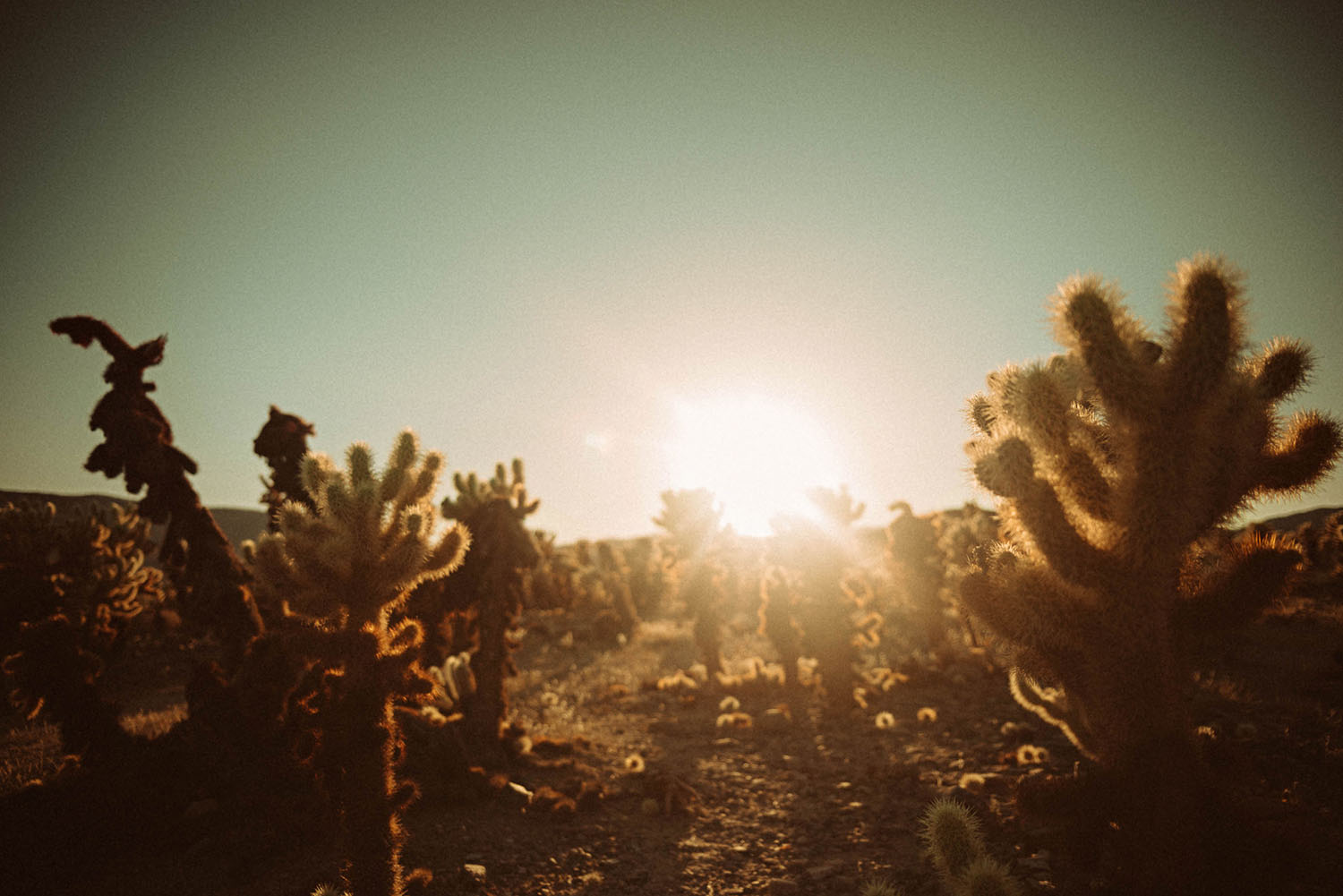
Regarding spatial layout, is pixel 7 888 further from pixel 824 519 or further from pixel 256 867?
pixel 824 519

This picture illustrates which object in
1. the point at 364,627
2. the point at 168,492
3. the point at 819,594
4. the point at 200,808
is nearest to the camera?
the point at 364,627

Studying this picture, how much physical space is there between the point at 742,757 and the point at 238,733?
657 centimetres

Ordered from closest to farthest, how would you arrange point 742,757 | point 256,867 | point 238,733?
point 256,867 → point 238,733 → point 742,757

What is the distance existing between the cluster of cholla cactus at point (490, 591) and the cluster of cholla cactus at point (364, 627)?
358cm

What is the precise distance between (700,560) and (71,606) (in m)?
11.7

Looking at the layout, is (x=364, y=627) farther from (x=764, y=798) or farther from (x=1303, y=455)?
(x=1303, y=455)

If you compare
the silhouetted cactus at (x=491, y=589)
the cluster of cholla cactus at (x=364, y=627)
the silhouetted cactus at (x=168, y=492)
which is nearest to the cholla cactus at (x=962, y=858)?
the cluster of cholla cactus at (x=364, y=627)

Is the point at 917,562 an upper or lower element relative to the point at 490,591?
upper

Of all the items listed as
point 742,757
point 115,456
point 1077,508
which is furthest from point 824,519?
point 115,456

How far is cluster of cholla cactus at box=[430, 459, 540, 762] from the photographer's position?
8.05m

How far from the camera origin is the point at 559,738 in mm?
9055

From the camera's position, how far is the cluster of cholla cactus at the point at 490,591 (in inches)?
317

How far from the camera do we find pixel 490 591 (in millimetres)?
8578

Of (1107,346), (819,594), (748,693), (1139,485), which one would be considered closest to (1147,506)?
(1139,485)
